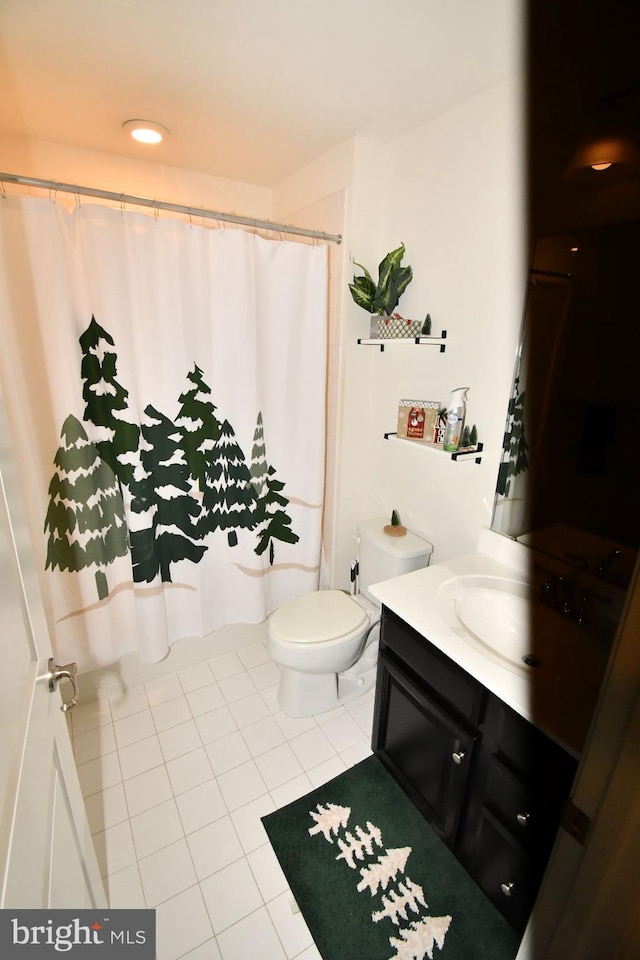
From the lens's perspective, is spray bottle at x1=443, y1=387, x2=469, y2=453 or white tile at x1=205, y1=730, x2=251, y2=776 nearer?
spray bottle at x1=443, y1=387, x2=469, y2=453

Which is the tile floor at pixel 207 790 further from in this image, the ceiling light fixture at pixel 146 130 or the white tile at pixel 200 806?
the ceiling light fixture at pixel 146 130

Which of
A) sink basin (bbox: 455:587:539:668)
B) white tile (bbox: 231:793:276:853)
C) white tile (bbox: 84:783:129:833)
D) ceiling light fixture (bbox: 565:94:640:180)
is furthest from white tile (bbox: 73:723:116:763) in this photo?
ceiling light fixture (bbox: 565:94:640:180)

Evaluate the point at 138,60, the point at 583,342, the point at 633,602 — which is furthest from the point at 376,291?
the point at 633,602

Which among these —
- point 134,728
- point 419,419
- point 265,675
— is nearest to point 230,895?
point 134,728

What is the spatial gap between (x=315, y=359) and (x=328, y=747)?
1.64 metres

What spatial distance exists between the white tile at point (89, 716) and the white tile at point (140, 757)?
201mm

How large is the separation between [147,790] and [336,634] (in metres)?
0.87

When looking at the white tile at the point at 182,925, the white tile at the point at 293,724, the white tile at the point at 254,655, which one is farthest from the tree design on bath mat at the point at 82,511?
the white tile at the point at 182,925

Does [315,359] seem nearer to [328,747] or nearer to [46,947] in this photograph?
[328,747]

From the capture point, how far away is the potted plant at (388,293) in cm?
165

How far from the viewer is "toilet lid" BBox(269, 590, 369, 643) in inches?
65.7

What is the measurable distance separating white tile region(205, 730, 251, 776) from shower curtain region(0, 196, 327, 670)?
456 mm

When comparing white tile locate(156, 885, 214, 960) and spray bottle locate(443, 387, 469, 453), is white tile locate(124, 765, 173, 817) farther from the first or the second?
spray bottle locate(443, 387, 469, 453)

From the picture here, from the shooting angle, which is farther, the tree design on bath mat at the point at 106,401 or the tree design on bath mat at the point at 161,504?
the tree design on bath mat at the point at 161,504
